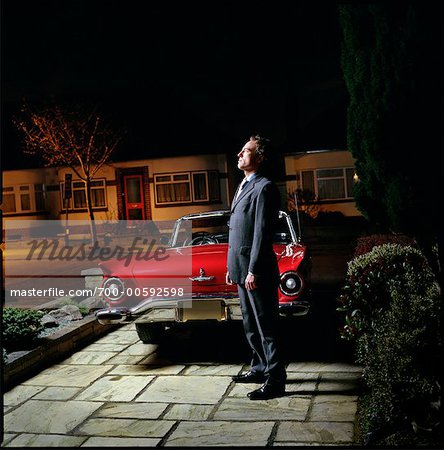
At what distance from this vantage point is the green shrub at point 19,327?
5.69 metres

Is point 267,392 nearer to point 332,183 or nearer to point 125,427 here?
point 125,427

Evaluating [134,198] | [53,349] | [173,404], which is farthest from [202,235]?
[134,198]

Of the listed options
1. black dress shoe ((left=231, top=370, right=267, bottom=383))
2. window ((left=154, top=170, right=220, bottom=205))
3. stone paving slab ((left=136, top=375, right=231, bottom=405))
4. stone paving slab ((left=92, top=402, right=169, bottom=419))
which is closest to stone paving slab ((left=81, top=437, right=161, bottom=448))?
stone paving slab ((left=92, top=402, right=169, bottom=419))

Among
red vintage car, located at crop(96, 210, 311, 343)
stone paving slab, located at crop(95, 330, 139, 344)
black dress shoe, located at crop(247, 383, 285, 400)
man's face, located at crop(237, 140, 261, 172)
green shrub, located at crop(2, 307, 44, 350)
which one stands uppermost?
man's face, located at crop(237, 140, 261, 172)

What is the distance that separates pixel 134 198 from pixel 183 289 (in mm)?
19934

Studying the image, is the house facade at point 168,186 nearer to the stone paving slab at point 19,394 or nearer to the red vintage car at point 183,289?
the red vintage car at point 183,289

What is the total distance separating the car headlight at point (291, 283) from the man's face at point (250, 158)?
1338 millimetres

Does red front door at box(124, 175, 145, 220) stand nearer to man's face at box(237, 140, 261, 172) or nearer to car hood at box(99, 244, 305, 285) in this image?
car hood at box(99, 244, 305, 285)

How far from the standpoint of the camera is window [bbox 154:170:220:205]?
79.4 ft

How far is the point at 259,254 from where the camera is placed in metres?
4.35

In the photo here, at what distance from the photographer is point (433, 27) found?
3.40m

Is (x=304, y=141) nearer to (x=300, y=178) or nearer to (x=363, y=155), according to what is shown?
(x=300, y=178)

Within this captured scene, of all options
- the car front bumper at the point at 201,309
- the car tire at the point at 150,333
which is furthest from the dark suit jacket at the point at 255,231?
the car tire at the point at 150,333

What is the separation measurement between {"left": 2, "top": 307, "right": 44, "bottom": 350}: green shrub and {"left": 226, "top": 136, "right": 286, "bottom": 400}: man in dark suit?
248 centimetres
